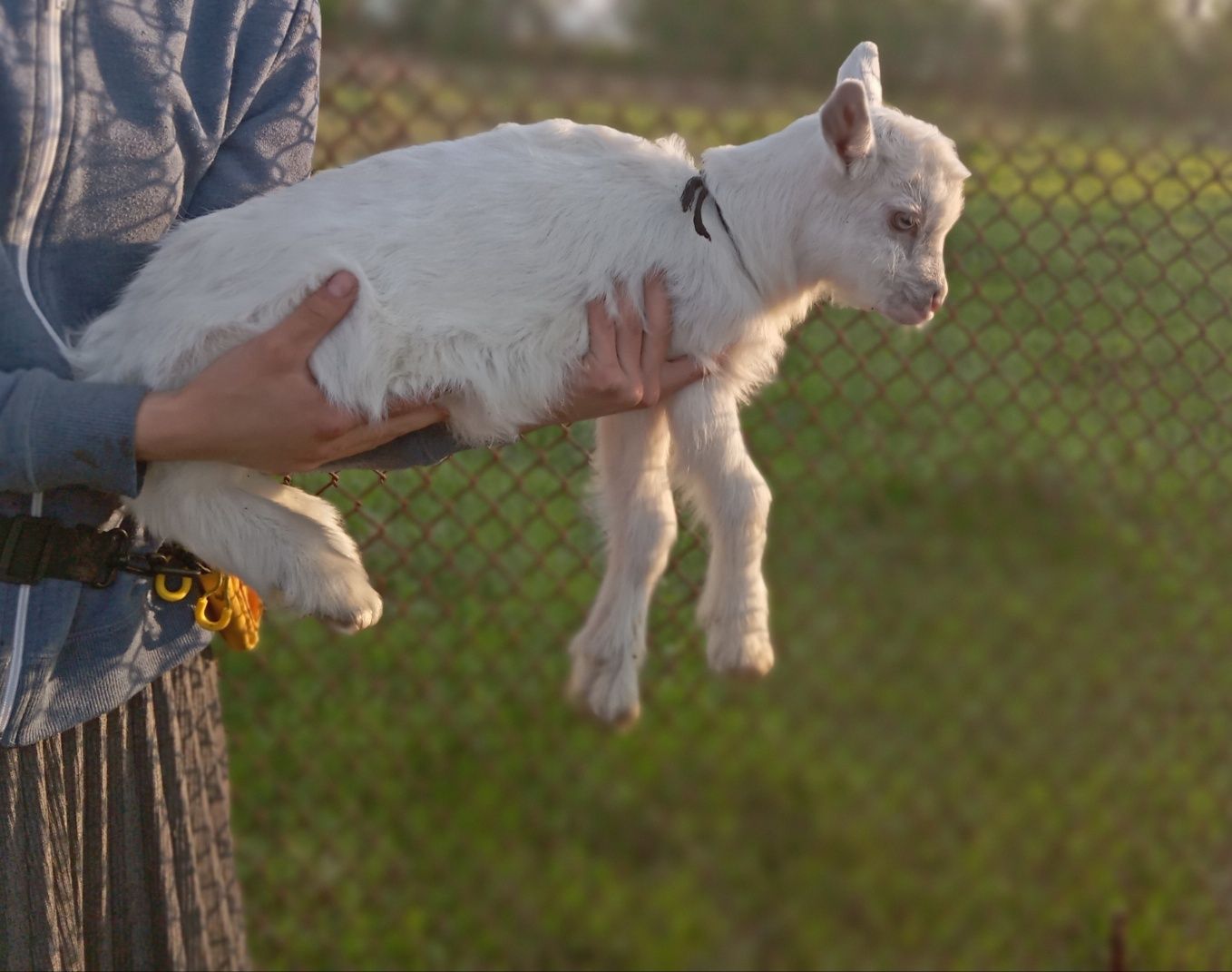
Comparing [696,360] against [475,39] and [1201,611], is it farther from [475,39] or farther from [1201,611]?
[475,39]

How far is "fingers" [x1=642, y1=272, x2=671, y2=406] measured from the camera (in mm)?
1748

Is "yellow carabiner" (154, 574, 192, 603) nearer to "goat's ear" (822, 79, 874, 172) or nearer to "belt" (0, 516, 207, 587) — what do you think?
"belt" (0, 516, 207, 587)

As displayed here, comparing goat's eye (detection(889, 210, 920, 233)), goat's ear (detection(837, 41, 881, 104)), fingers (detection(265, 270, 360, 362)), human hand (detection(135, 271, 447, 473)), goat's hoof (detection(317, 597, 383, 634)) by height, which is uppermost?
goat's ear (detection(837, 41, 881, 104))

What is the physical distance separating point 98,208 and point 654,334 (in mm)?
753

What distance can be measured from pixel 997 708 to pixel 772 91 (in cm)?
881

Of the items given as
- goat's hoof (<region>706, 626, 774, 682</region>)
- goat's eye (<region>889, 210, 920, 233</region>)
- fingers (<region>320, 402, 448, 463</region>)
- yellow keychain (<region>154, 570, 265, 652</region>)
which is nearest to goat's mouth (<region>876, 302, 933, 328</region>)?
goat's eye (<region>889, 210, 920, 233</region>)

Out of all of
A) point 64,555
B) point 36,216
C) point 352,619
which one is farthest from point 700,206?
point 64,555

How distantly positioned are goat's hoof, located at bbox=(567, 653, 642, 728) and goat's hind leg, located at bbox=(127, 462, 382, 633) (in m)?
0.37

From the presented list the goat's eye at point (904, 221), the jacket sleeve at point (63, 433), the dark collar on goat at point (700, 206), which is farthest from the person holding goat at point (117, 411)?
the goat's eye at point (904, 221)

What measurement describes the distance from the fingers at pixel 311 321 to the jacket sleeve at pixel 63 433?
7.7 inches

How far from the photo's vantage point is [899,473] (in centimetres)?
470

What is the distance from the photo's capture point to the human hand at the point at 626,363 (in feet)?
5.60

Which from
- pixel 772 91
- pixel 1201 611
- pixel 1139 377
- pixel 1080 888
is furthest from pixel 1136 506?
pixel 772 91

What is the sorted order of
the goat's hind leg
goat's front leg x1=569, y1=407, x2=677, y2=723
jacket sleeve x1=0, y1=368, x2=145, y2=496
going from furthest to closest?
goat's front leg x1=569, y1=407, x2=677, y2=723, the goat's hind leg, jacket sleeve x1=0, y1=368, x2=145, y2=496
